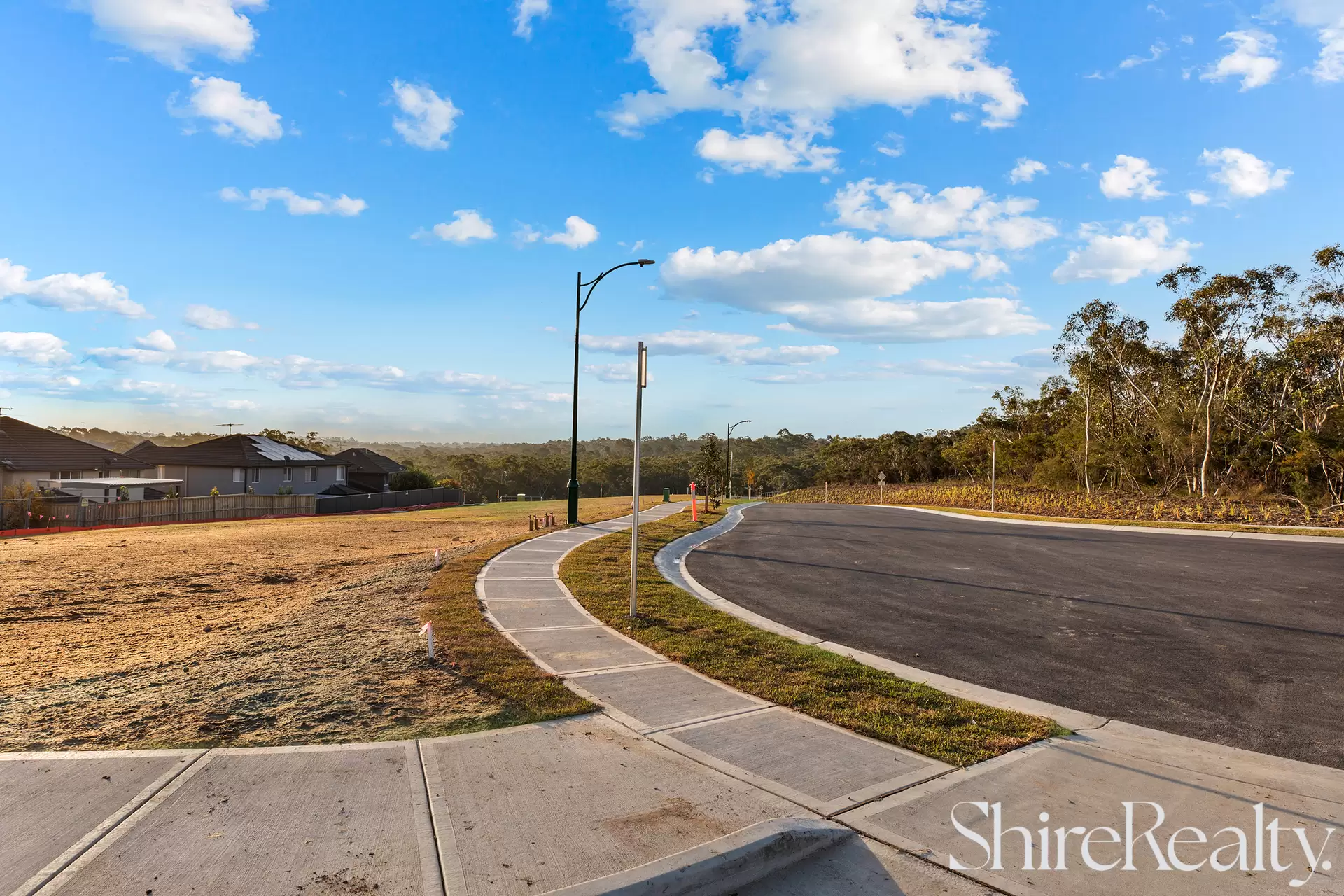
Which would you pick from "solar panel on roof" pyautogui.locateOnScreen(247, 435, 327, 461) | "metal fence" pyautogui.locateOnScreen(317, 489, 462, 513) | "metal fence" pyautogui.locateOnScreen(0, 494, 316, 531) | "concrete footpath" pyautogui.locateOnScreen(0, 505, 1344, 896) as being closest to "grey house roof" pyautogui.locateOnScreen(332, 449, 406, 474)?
"solar panel on roof" pyautogui.locateOnScreen(247, 435, 327, 461)

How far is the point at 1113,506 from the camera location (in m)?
32.5

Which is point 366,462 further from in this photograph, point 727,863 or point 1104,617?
point 727,863

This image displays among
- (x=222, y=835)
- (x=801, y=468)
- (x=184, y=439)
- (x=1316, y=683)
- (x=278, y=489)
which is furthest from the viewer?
(x=184, y=439)

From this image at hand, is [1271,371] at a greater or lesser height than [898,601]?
greater

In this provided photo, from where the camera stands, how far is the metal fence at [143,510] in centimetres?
3052

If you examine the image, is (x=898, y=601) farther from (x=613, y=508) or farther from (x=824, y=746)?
(x=613, y=508)

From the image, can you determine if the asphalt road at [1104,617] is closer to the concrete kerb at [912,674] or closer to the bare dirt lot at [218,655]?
the concrete kerb at [912,674]

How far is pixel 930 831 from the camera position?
4.23 m

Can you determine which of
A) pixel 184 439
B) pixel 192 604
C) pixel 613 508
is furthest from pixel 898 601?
pixel 184 439

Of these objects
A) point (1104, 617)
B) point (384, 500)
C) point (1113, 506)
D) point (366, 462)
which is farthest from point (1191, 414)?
point (366, 462)

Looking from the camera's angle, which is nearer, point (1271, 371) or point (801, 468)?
point (1271, 371)

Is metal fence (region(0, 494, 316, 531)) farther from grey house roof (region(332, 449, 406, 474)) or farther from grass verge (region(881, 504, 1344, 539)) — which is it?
grass verge (region(881, 504, 1344, 539))

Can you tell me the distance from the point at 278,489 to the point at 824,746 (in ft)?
175

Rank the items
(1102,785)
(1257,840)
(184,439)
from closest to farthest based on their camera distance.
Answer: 1. (1257,840)
2. (1102,785)
3. (184,439)
